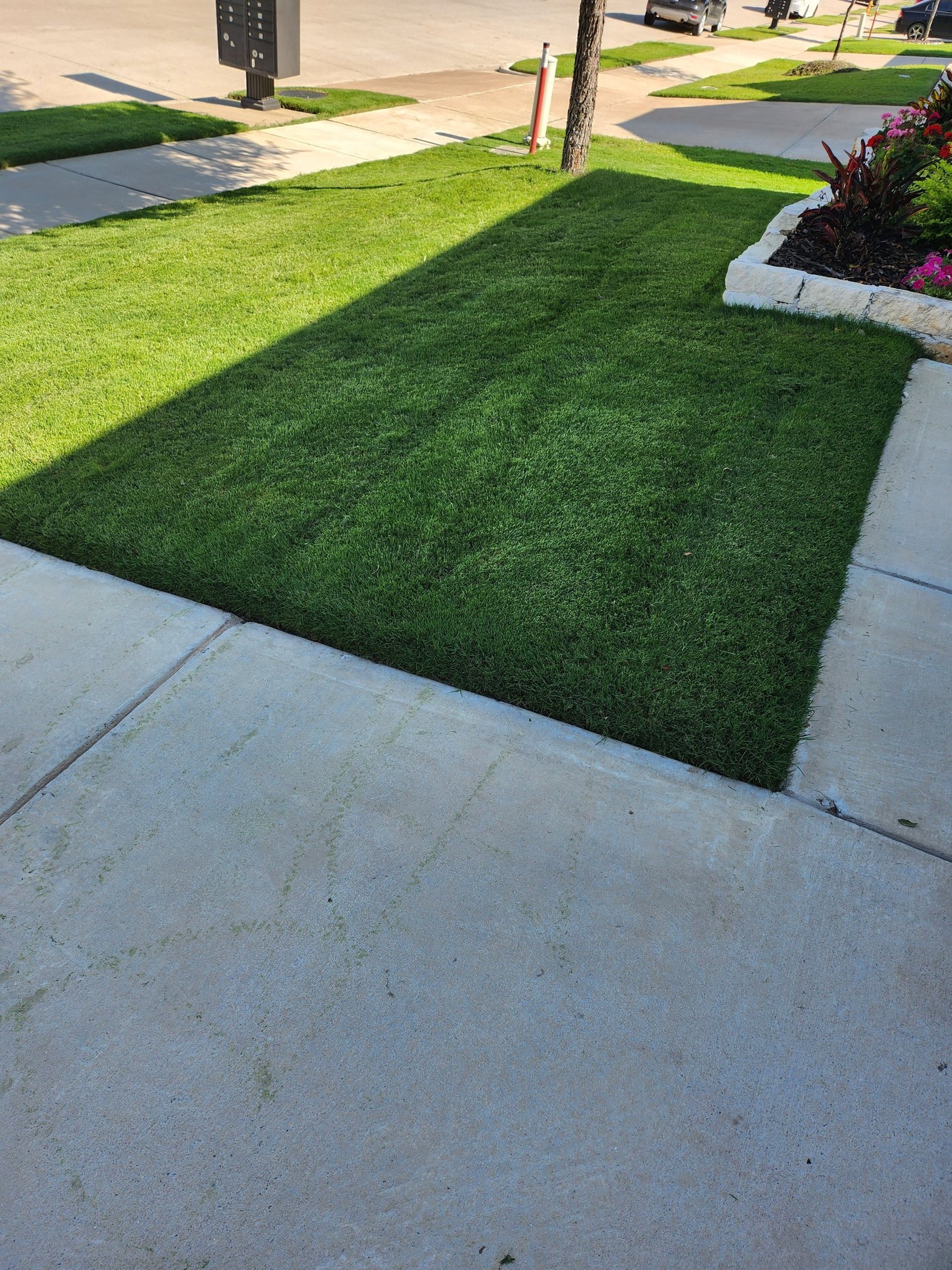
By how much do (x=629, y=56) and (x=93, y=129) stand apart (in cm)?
1452

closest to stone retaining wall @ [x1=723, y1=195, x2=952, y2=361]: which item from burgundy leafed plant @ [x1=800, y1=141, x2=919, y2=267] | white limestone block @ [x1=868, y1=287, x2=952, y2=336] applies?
white limestone block @ [x1=868, y1=287, x2=952, y2=336]

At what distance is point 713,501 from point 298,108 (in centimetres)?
1084

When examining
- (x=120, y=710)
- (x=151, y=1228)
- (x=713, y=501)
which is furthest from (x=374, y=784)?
(x=713, y=501)

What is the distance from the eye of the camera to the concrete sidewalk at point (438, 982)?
1757 mm

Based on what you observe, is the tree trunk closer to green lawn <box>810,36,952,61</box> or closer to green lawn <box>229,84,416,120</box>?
green lawn <box>229,84,416,120</box>

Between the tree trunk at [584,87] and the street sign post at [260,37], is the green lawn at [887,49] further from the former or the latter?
the tree trunk at [584,87]

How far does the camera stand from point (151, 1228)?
171cm

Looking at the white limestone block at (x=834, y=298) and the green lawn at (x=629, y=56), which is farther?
the green lawn at (x=629, y=56)

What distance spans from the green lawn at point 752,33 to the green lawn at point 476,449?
84.0ft

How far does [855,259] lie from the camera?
6250mm

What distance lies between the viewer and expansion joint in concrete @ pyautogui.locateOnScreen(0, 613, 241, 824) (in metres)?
2.54

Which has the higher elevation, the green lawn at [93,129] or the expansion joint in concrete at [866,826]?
the green lawn at [93,129]

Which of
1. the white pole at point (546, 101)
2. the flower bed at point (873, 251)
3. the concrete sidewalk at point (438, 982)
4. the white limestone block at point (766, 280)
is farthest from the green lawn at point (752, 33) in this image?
the concrete sidewalk at point (438, 982)

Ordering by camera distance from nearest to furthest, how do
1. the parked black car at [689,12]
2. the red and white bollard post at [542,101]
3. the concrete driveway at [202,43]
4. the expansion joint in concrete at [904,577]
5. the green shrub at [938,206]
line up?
the expansion joint in concrete at [904,577] < the green shrub at [938,206] < the red and white bollard post at [542,101] < the concrete driveway at [202,43] < the parked black car at [689,12]
